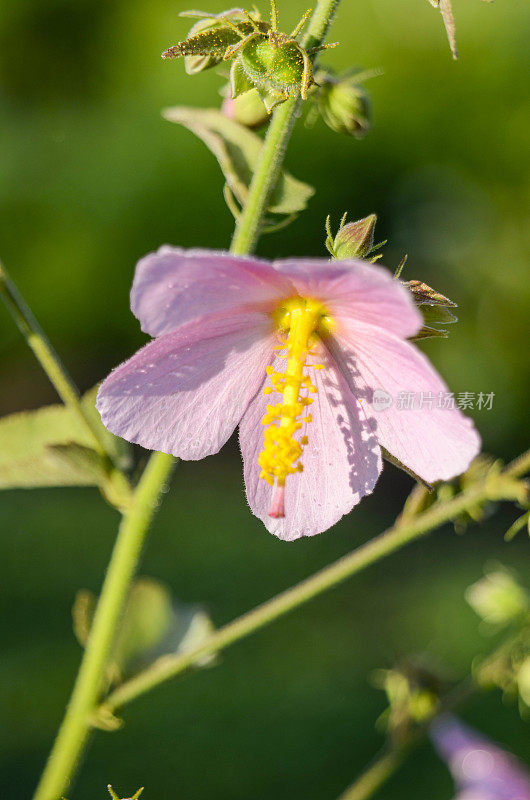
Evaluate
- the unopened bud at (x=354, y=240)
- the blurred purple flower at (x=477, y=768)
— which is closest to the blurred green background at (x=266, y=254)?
the blurred purple flower at (x=477, y=768)

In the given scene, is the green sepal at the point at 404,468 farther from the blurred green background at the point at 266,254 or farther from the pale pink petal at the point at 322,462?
the blurred green background at the point at 266,254

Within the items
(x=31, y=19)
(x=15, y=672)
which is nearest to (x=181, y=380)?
(x=15, y=672)

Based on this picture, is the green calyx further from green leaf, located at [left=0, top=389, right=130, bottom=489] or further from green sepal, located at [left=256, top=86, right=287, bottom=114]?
green leaf, located at [left=0, top=389, right=130, bottom=489]

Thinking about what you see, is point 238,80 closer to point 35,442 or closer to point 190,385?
point 190,385

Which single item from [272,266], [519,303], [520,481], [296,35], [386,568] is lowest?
[386,568]

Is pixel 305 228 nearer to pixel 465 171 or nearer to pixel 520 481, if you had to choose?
pixel 465 171

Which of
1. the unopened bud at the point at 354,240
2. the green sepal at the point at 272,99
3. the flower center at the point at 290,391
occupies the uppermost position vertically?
the green sepal at the point at 272,99

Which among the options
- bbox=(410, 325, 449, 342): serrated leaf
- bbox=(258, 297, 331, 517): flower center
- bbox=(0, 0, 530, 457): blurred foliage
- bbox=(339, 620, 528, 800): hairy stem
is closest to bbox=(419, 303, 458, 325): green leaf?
bbox=(410, 325, 449, 342): serrated leaf
